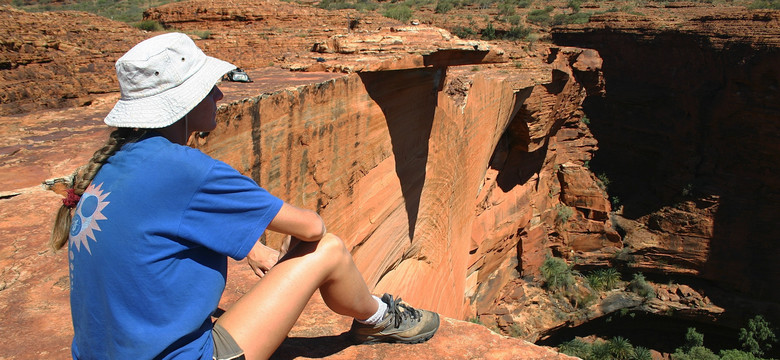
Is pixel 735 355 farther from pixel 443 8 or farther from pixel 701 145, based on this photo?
pixel 443 8

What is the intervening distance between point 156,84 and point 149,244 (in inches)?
18.4

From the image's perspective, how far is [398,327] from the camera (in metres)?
2.26

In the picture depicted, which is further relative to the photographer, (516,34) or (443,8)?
(443,8)

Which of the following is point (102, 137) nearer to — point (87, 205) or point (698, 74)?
point (87, 205)

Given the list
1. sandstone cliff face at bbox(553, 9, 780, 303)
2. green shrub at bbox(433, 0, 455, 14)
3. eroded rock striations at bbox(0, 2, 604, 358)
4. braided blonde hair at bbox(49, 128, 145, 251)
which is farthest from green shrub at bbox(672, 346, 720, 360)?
green shrub at bbox(433, 0, 455, 14)

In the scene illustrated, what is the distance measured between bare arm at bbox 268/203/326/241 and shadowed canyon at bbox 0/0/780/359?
0.58 metres

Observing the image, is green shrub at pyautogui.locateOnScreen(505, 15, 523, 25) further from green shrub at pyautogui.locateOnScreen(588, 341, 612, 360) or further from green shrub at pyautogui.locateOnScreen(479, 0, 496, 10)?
green shrub at pyautogui.locateOnScreen(588, 341, 612, 360)

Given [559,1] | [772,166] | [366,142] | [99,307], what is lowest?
[772,166]

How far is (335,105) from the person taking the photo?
4457 millimetres

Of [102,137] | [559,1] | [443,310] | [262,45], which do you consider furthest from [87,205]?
[559,1]

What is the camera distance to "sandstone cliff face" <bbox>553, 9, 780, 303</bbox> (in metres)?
15.8

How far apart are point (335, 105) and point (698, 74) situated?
1750cm

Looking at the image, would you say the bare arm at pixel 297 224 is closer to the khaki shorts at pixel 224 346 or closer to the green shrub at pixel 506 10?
the khaki shorts at pixel 224 346

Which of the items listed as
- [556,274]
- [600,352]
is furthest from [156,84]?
[600,352]
